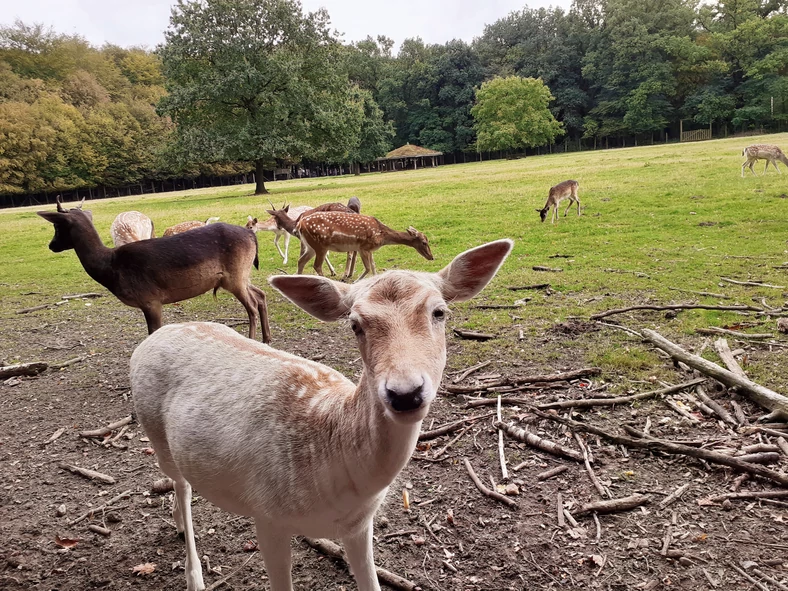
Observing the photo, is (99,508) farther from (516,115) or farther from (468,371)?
(516,115)

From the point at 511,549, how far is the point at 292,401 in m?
1.61

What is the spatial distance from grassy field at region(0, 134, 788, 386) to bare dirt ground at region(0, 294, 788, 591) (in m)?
1.55

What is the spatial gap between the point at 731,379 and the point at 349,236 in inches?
268

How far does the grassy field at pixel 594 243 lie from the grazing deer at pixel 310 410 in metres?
3.59

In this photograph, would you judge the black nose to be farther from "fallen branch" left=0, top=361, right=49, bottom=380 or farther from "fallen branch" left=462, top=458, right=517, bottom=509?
"fallen branch" left=0, top=361, right=49, bottom=380

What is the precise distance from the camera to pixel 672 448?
3510 millimetres

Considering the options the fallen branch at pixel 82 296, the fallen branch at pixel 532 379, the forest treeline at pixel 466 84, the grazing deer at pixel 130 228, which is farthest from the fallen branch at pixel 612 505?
the forest treeline at pixel 466 84

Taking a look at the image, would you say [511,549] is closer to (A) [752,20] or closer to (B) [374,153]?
(B) [374,153]

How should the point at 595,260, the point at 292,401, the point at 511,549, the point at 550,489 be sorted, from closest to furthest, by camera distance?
the point at 292,401
the point at 511,549
the point at 550,489
the point at 595,260

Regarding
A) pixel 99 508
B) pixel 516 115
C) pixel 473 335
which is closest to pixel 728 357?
pixel 473 335

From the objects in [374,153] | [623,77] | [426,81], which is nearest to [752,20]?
[623,77]

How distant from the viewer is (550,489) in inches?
132

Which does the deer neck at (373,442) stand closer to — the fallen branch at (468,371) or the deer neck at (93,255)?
the fallen branch at (468,371)

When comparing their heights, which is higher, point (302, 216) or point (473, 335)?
point (302, 216)
